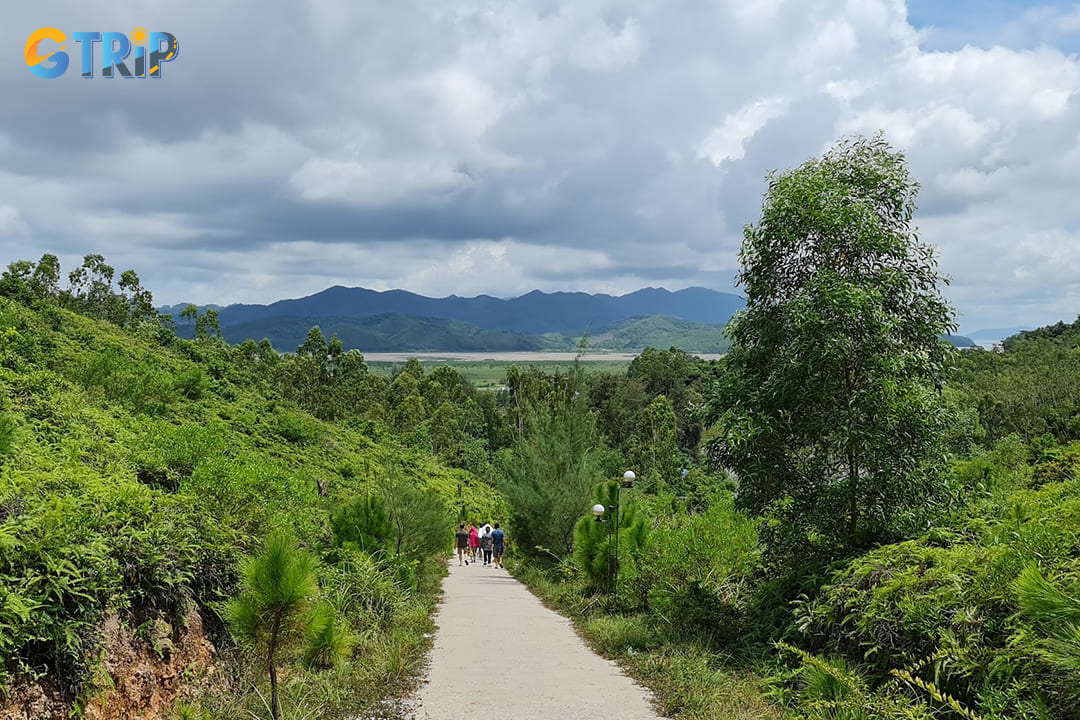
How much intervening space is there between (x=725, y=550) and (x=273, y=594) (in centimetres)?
649

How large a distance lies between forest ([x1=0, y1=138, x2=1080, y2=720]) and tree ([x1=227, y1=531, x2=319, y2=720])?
0.02m

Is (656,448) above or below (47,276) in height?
below

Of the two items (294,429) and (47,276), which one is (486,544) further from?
(47,276)

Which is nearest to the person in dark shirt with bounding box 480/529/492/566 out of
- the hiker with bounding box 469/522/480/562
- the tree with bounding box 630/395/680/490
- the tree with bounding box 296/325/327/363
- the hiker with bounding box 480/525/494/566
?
the hiker with bounding box 480/525/494/566

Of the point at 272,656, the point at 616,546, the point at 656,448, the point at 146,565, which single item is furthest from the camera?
the point at 656,448

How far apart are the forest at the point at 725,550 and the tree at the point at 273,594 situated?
0.02 meters

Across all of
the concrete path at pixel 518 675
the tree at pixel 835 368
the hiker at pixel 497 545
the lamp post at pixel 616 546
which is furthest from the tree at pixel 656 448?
the tree at pixel 835 368

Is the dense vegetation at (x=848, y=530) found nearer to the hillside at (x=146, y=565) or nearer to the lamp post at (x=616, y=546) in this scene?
the lamp post at (x=616, y=546)

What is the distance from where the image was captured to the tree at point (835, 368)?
7.56 m

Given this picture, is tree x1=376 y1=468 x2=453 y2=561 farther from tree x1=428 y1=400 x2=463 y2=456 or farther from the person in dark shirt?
tree x1=428 y1=400 x2=463 y2=456

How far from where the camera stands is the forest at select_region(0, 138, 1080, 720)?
183 inches

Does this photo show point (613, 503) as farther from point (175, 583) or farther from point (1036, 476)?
point (175, 583)

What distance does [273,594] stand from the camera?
15.9ft

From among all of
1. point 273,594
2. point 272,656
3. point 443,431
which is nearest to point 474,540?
point 272,656
